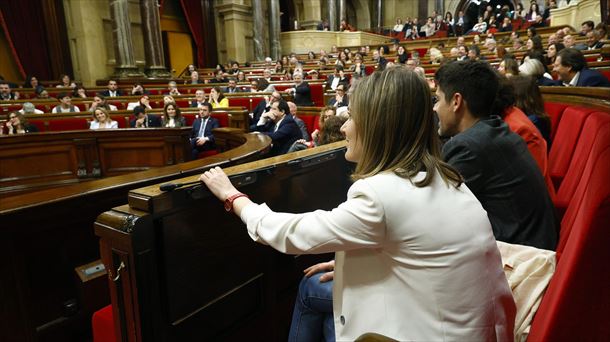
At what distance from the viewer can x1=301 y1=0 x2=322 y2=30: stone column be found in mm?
17734

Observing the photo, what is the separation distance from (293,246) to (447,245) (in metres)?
0.35

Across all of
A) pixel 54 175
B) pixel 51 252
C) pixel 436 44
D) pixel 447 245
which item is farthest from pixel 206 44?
pixel 447 245

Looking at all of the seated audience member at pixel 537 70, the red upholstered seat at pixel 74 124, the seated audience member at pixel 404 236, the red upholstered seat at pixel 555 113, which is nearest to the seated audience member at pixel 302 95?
the red upholstered seat at pixel 74 124

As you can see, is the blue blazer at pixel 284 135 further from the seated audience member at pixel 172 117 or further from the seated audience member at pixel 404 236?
the seated audience member at pixel 404 236

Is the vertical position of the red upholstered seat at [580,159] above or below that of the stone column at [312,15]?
below

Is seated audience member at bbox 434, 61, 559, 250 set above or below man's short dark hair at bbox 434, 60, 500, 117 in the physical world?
below

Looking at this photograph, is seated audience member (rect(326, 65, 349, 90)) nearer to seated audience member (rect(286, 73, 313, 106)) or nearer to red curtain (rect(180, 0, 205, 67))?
seated audience member (rect(286, 73, 313, 106))

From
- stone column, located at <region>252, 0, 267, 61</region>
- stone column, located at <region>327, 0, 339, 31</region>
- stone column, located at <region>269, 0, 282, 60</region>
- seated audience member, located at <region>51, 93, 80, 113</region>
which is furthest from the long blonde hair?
stone column, located at <region>327, 0, 339, 31</region>

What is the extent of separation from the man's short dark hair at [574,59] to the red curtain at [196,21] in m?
13.2

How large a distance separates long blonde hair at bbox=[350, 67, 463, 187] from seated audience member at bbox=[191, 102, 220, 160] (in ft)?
12.9

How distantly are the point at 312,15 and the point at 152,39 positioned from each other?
908cm

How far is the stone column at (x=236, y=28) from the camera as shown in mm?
14438

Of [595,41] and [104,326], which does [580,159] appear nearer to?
[104,326]

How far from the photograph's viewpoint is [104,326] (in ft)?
4.76
